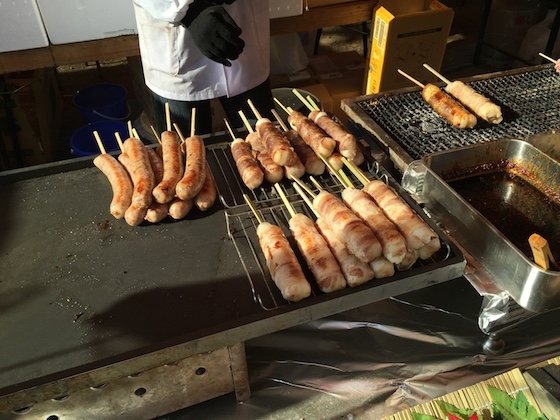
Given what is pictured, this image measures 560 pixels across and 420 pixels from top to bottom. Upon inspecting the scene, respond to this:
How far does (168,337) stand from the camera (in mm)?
2162

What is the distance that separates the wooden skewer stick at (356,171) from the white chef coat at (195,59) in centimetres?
147

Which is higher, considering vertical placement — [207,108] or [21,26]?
[21,26]

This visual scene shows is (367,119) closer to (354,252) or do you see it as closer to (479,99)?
(479,99)

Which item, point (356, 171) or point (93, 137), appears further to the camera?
point (93, 137)

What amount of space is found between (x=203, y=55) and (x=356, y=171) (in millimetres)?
1746

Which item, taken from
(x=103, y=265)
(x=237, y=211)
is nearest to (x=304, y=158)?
(x=237, y=211)

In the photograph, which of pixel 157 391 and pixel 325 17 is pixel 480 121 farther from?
pixel 157 391

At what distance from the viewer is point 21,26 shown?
4199mm

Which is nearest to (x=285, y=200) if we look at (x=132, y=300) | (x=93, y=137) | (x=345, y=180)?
(x=345, y=180)

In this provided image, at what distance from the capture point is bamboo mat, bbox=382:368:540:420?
224 centimetres

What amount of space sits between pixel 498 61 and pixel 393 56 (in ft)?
12.1

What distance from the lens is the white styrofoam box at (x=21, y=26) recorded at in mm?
4070

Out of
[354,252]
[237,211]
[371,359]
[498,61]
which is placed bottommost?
[498,61]

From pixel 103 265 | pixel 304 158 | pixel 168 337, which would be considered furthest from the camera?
pixel 304 158
